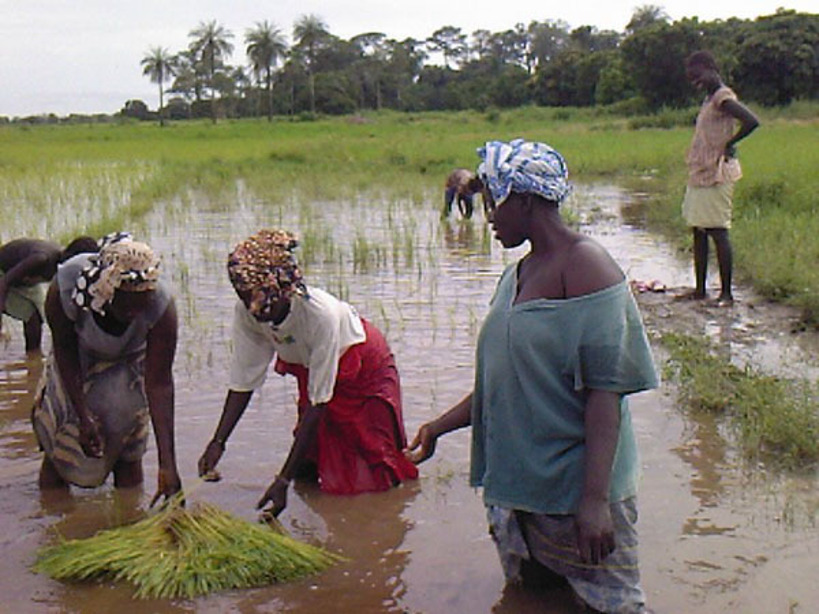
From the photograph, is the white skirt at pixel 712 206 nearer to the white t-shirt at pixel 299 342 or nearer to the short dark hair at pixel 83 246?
the white t-shirt at pixel 299 342

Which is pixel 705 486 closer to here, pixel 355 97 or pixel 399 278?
pixel 399 278

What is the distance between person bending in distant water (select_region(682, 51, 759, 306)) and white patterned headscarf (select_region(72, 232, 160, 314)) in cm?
437

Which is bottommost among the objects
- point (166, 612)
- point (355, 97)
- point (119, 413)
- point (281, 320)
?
point (166, 612)

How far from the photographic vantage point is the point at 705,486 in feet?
13.0

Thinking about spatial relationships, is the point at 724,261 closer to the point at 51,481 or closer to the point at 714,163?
the point at 714,163

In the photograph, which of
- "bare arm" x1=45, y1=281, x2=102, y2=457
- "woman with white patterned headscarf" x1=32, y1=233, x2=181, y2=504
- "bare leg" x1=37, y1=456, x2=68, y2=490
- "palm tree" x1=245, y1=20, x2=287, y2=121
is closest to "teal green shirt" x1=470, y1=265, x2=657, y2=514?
"woman with white patterned headscarf" x1=32, y1=233, x2=181, y2=504

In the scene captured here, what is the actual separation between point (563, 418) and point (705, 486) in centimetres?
Answer: 164

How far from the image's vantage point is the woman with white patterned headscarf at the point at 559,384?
8.11 ft

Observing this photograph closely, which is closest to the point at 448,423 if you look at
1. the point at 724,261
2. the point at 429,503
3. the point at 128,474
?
the point at 429,503

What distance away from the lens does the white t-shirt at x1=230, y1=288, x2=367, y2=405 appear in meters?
3.50

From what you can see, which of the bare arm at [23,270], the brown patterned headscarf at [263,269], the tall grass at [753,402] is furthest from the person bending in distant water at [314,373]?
the bare arm at [23,270]

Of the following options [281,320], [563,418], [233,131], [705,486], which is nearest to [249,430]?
[281,320]

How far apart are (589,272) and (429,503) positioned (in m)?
1.74

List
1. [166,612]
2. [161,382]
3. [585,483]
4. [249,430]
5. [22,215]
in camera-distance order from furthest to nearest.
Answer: [22,215], [249,430], [161,382], [166,612], [585,483]
